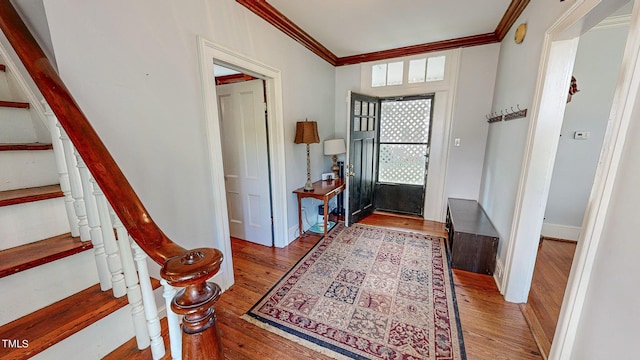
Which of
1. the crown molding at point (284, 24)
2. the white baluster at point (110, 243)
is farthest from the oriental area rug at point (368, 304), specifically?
the crown molding at point (284, 24)

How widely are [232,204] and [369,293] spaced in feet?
6.46

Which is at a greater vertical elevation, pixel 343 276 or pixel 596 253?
pixel 596 253

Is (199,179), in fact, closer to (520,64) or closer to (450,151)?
(520,64)

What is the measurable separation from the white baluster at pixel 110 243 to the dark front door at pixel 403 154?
356 cm

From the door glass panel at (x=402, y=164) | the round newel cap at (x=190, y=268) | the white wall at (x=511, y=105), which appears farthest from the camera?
the door glass panel at (x=402, y=164)

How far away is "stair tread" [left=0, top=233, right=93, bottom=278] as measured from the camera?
2.71 feet

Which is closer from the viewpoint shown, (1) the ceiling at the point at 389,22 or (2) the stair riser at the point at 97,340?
(2) the stair riser at the point at 97,340

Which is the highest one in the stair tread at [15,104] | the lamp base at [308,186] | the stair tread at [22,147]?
the stair tread at [15,104]

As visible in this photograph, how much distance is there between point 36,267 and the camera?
34.7 inches

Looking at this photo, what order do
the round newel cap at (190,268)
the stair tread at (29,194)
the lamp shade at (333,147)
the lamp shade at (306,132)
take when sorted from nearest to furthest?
the round newel cap at (190,268) < the stair tread at (29,194) < the lamp shade at (306,132) < the lamp shade at (333,147)

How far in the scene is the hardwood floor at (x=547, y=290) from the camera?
1614 mm

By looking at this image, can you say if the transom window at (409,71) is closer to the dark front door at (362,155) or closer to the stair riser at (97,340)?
the dark front door at (362,155)

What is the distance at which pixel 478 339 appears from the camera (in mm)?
1558

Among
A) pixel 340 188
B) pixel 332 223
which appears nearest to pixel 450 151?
pixel 340 188
